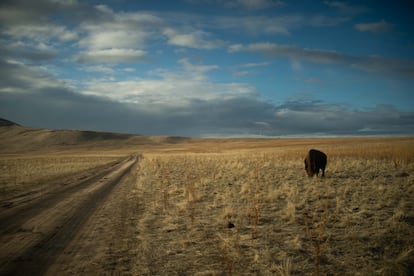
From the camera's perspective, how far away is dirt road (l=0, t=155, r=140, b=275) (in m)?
4.55

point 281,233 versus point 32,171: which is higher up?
point 281,233

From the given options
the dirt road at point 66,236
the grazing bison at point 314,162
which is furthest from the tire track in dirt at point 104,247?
the grazing bison at point 314,162

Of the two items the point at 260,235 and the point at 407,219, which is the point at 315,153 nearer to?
the point at 407,219

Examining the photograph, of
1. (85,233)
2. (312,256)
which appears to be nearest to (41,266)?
(85,233)

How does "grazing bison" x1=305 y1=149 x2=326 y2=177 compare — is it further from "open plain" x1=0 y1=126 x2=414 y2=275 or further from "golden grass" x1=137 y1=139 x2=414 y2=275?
"golden grass" x1=137 y1=139 x2=414 y2=275

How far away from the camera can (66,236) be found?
6.11m

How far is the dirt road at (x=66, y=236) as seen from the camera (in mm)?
4555

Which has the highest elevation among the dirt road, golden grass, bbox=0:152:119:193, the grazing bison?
the grazing bison

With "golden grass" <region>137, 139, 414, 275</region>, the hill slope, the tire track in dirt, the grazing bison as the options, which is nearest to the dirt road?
the tire track in dirt

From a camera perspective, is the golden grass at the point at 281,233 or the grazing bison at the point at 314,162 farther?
the grazing bison at the point at 314,162

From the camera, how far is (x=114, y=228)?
6.79 metres

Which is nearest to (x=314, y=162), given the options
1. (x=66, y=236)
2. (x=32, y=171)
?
(x=66, y=236)

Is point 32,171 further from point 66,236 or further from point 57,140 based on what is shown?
point 57,140

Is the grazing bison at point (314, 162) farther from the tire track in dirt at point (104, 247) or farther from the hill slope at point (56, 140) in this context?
the hill slope at point (56, 140)
